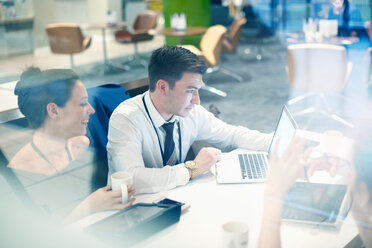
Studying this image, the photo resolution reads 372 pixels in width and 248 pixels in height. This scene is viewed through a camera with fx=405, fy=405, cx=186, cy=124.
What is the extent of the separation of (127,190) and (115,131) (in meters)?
0.41

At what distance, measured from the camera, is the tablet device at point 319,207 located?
1.29 m

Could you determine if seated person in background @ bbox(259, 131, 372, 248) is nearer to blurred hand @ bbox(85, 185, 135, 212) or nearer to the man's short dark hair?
blurred hand @ bbox(85, 185, 135, 212)

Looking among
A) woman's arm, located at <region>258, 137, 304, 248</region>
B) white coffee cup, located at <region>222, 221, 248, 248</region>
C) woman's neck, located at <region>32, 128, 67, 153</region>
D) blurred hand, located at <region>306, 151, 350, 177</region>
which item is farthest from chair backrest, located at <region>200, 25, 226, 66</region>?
woman's arm, located at <region>258, 137, 304, 248</region>

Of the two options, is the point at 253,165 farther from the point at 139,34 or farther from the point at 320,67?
the point at 139,34

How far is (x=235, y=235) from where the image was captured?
1.07 m

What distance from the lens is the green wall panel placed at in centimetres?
641

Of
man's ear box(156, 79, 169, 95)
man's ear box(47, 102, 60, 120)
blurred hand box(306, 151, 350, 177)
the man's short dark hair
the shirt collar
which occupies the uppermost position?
the man's short dark hair

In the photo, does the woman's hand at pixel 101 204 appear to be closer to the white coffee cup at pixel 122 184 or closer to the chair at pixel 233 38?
the white coffee cup at pixel 122 184

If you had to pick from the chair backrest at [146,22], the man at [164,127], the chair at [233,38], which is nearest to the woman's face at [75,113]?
the man at [164,127]

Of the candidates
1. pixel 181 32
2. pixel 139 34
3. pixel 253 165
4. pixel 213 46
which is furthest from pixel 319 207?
pixel 139 34

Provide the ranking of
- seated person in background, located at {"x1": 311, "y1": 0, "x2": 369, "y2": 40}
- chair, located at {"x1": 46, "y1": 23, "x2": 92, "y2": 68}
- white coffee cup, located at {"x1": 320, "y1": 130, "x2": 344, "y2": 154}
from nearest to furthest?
white coffee cup, located at {"x1": 320, "y1": 130, "x2": 344, "y2": 154}
seated person in background, located at {"x1": 311, "y1": 0, "x2": 369, "y2": 40}
chair, located at {"x1": 46, "y1": 23, "x2": 92, "y2": 68}

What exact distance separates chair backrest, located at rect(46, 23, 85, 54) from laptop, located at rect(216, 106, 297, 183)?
501cm

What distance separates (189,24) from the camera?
6.55 meters


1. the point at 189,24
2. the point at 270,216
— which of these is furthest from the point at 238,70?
the point at 270,216
